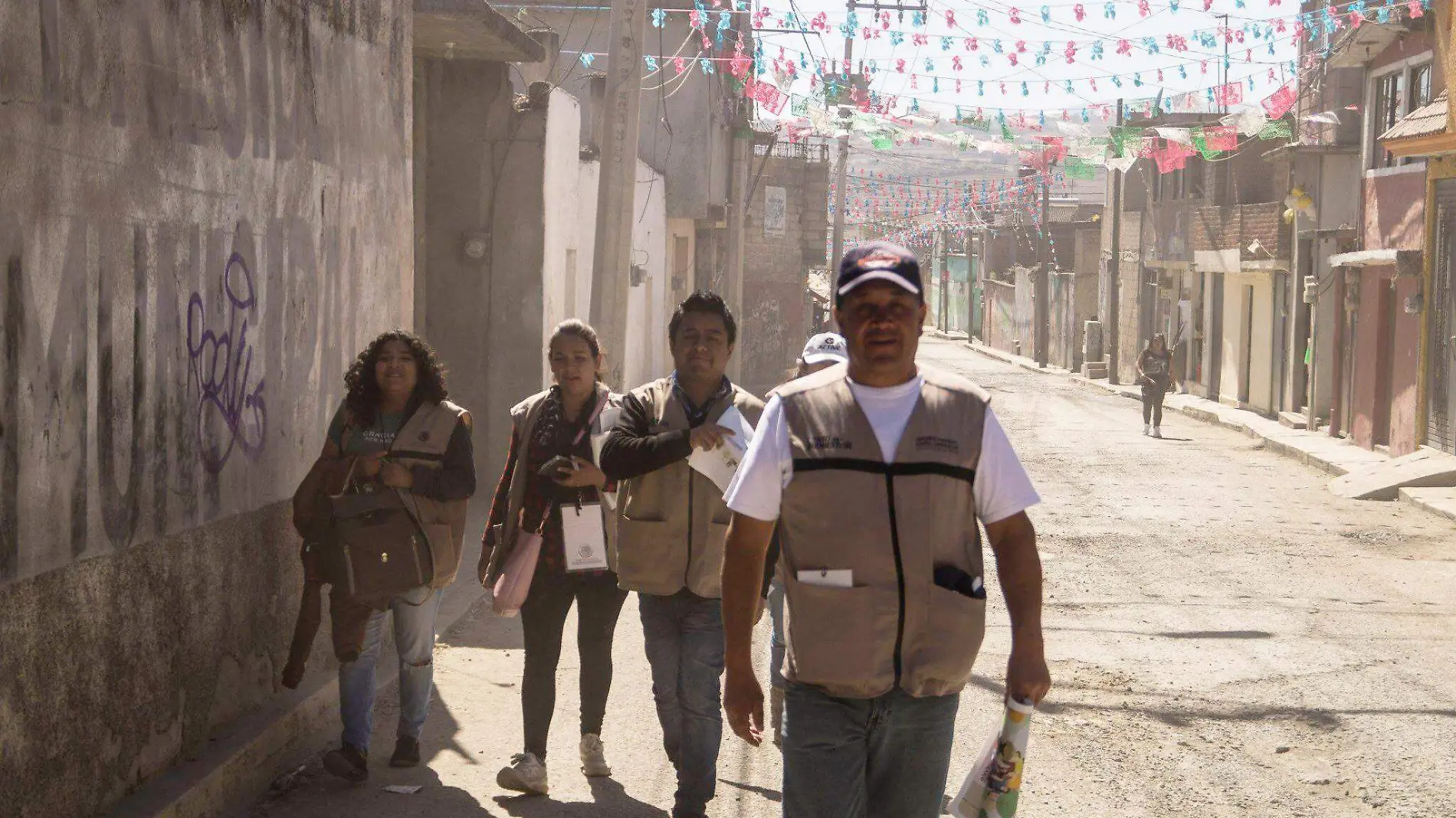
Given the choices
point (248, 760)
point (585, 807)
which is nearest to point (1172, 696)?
point (585, 807)

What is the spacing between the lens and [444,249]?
15.4 meters

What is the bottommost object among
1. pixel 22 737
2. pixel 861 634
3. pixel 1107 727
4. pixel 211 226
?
pixel 1107 727

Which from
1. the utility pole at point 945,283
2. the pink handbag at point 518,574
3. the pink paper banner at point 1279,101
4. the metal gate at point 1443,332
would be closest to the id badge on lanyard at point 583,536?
the pink handbag at point 518,574

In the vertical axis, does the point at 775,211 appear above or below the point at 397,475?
above

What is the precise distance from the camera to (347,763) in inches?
247

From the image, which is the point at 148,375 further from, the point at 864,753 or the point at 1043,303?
the point at 1043,303

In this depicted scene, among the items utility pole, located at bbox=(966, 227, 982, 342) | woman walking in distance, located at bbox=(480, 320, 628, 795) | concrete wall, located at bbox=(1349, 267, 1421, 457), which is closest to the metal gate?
concrete wall, located at bbox=(1349, 267, 1421, 457)

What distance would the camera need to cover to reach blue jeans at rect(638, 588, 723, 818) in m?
5.71

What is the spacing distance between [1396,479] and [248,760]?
15.3m

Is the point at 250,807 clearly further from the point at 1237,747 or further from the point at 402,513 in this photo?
the point at 1237,747

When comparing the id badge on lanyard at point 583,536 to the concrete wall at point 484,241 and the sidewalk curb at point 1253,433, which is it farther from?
the sidewalk curb at point 1253,433

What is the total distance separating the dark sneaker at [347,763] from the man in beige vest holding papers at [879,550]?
9.31 feet

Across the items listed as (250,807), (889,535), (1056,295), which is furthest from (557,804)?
(1056,295)

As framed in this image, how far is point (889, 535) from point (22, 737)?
2.52m
